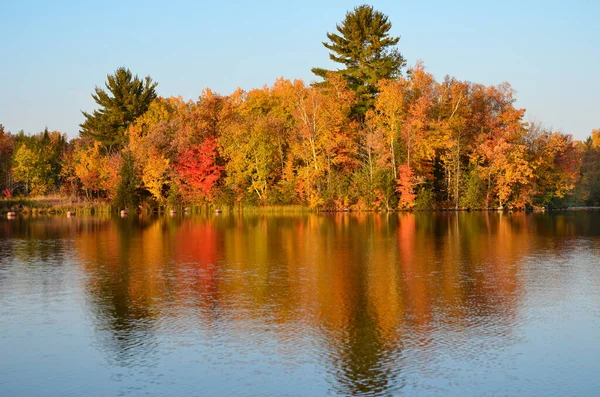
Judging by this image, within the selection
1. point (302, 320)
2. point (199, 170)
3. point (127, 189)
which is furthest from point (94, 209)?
point (302, 320)

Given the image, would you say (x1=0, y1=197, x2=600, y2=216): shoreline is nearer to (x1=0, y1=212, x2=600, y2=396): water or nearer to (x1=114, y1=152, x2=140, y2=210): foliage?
(x1=114, y1=152, x2=140, y2=210): foliage

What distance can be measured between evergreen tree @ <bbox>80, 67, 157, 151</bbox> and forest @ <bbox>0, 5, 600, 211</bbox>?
13.8 feet

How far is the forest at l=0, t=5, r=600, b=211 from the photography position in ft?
247

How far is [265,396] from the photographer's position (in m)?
12.7

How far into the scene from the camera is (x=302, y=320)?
1869 cm

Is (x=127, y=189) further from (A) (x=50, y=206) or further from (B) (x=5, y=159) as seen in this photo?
(B) (x=5, y=159)

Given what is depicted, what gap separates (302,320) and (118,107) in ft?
270

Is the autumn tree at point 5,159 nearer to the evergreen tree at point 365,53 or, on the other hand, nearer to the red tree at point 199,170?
the red tree at point 199,170

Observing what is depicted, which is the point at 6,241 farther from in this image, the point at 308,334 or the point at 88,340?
the point at 308,334

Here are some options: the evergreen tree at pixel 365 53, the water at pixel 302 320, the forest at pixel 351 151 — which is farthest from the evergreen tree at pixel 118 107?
the water at pixel 302 320

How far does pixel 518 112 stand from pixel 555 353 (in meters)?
66.2

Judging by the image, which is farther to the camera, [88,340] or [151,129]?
[151,129]

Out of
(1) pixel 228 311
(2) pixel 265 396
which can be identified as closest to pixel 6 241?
(1) pixel 228 311

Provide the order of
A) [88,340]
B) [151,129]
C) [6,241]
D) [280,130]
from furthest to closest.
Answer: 1. [151,129]
2. [280,130]
3. [6,241]
4. [88,340]
